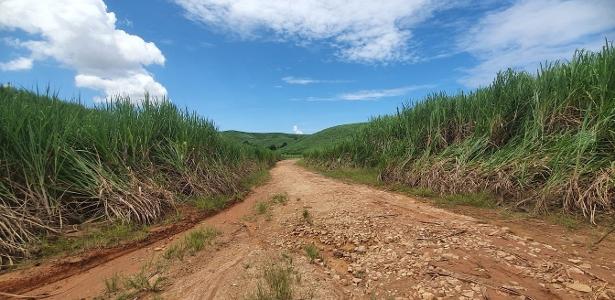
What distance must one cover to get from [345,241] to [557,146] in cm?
369

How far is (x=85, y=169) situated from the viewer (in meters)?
5.11

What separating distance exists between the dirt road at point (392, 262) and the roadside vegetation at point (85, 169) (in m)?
1.01

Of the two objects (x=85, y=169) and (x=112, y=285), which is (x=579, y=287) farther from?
(x=85, y=169)

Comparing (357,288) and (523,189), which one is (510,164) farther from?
(357,288)

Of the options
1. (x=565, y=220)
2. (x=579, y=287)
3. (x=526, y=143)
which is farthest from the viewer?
(x=526, y=143)

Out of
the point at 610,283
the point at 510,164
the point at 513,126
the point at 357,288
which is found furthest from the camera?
the point at 513,126

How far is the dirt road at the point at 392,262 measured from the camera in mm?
2947

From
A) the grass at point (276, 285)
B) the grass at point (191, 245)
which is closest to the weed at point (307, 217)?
the grass at point (191, 245)

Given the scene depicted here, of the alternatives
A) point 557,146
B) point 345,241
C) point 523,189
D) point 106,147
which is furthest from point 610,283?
point 106,147

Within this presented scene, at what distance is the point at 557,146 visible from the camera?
5535mm

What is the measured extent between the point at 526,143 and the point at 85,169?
674cm

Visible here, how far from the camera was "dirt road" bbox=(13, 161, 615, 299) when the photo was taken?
295 cm

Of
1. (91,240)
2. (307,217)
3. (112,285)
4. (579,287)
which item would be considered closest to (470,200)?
(307,217)

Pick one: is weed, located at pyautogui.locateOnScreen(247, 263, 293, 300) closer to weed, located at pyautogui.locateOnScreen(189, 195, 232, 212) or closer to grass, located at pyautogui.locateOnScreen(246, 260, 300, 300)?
grass, located at pyautogui.locateOnScreen(246, 260, 300, 300)
